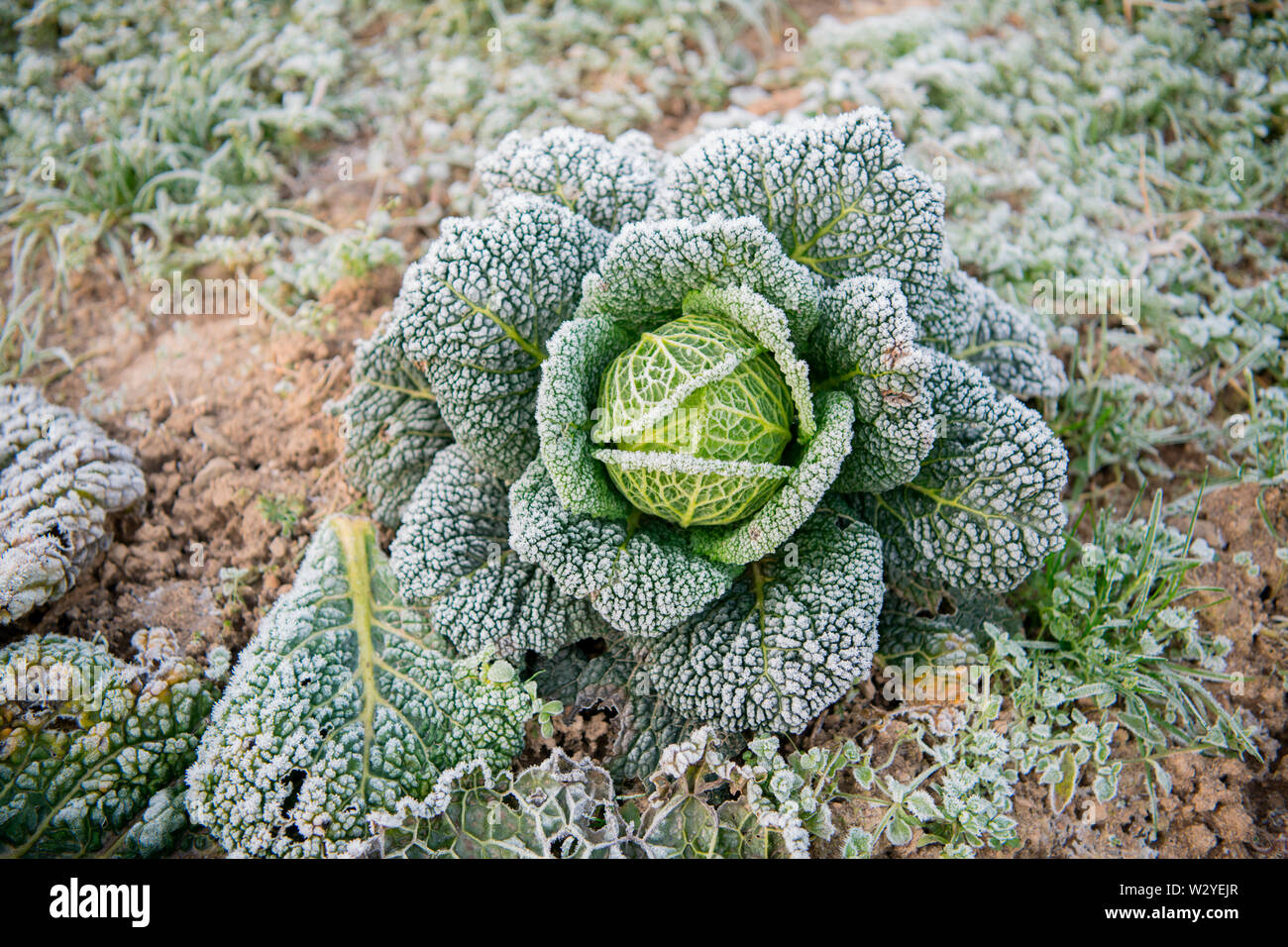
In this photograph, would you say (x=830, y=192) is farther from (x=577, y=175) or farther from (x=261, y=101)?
(x=261, y=101)

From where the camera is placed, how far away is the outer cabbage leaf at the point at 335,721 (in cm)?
235

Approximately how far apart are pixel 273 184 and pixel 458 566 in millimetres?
2402

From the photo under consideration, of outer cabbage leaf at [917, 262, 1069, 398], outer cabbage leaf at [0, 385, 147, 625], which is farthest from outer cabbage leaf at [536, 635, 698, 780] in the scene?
outer cabbage leaf at [0, 385, 147, 625]

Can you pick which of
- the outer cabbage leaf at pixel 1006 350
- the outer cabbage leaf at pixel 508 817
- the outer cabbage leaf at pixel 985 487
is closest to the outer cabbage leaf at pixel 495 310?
the outer cabbage leaf at pixel 508 817

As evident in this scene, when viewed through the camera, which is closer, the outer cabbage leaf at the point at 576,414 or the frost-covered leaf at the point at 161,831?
the outer cabbage leaf at the point at 576,414

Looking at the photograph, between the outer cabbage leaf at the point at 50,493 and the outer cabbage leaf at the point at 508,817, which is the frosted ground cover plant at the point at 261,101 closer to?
the outer cabbage leaf at the point at 50,493

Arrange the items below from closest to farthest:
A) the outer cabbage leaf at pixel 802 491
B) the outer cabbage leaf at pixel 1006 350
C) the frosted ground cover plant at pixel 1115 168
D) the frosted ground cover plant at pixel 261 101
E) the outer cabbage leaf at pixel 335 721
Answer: the outer cabbage leaf at pixel 802 491 → the outer cabbage leaf at pixel 335 721 → the outer cabbage leaf at pixel 1006 350 → the frosted ground cover plant at pixel 1115 168 → the frosted ground cover plant at pixel 261 101

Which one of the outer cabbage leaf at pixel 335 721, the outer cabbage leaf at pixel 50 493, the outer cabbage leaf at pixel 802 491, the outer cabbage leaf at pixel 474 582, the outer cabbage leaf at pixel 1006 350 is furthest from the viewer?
the outer cabbage leaf at pixel 1006 350

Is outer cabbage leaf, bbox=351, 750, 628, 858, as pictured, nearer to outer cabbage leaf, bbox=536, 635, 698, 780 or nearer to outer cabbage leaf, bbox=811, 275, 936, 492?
outer cabbage leaf, bbox=536, 635, 698, 780

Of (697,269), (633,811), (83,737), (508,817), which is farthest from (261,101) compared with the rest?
(633,811)

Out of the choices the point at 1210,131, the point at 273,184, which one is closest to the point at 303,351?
the point at 273,184

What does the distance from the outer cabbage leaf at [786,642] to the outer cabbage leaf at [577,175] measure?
3.87 ft

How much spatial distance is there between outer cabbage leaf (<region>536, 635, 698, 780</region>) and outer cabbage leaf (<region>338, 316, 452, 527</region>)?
0.80 meters
